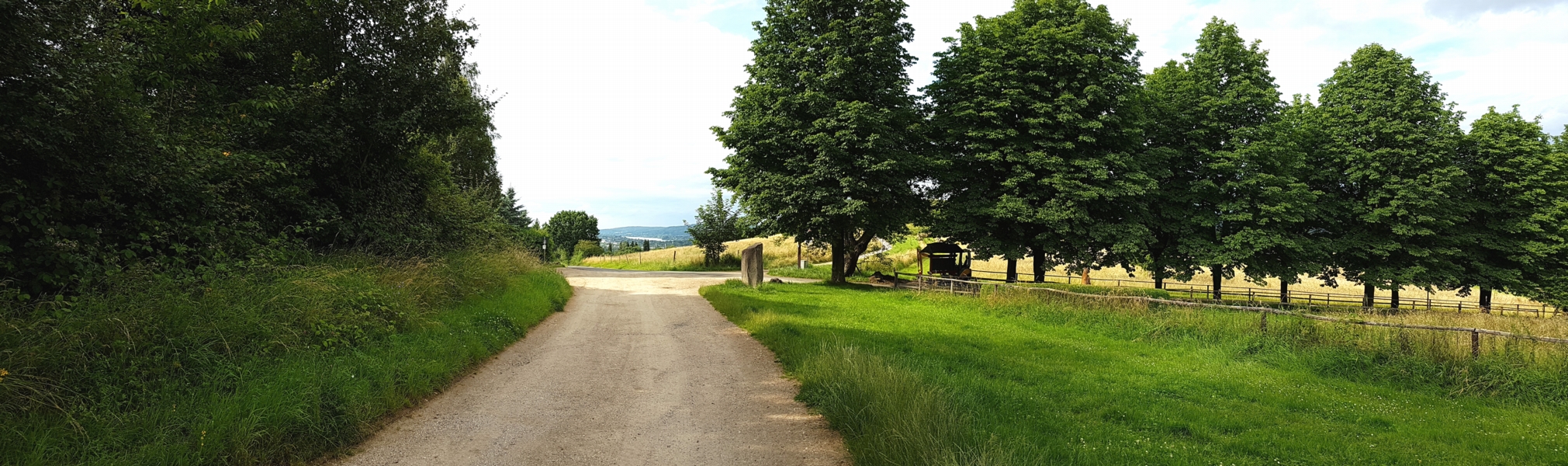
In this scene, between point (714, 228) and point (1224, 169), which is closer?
point (1224, 169)

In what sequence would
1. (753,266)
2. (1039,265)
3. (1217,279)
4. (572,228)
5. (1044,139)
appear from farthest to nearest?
(572,228)
(1217,279)
(1039,265)
(1044,139)
(753,266)

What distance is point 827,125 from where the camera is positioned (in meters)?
21.1

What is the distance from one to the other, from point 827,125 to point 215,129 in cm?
1566

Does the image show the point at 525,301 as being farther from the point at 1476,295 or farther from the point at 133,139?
the point at 1476,295

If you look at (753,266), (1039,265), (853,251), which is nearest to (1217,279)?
(1039,265)

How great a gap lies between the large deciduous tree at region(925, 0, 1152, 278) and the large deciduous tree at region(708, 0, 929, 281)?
7.22ft

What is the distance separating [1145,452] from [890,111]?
673 inches

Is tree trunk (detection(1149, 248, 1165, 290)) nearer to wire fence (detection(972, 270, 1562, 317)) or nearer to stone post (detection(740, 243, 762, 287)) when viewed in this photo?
wire fence (detection(972, 270, 1562, 317))

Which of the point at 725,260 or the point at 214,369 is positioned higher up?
the point at 725,260

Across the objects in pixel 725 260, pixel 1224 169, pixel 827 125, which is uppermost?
pixel 827 125

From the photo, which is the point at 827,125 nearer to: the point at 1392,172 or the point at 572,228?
the point at 1392,172

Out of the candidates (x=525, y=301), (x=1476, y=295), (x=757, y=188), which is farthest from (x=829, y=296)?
(x=1476, y=295)

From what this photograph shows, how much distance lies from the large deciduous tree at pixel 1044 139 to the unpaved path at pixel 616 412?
1498 cm

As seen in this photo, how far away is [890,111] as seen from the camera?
21547 millimetres
